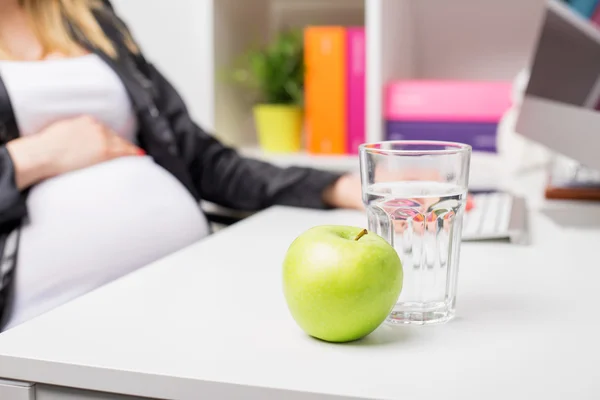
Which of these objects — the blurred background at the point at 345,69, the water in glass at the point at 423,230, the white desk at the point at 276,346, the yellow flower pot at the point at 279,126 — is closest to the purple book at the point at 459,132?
the blurred background at the point at 345,69

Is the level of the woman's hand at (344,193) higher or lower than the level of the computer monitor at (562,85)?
lower

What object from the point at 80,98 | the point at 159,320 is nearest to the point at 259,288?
the point at 159,320

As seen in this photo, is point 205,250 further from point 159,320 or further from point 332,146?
A: point 332,146

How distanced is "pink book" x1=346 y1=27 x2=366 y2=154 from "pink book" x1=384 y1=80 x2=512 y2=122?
8 centimetres

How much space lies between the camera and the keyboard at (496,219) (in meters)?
1.03

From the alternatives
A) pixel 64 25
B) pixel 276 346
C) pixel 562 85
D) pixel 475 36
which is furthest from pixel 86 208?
pixel 475 36

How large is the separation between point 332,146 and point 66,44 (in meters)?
0.88

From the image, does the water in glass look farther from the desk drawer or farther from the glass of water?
the desk drawer

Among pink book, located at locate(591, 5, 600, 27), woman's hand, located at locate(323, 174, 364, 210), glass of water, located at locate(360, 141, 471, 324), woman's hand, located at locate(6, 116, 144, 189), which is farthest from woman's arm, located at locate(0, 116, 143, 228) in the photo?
pink book, located at locate(591, 5, 600, 27)

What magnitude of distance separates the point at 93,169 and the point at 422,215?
582mm

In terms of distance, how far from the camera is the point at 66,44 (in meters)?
1.29

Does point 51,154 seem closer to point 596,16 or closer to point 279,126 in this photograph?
point 279,126

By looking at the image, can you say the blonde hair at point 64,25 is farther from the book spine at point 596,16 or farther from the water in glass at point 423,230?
the book spine at point 596,16

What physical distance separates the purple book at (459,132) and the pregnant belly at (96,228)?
0.87 metres
